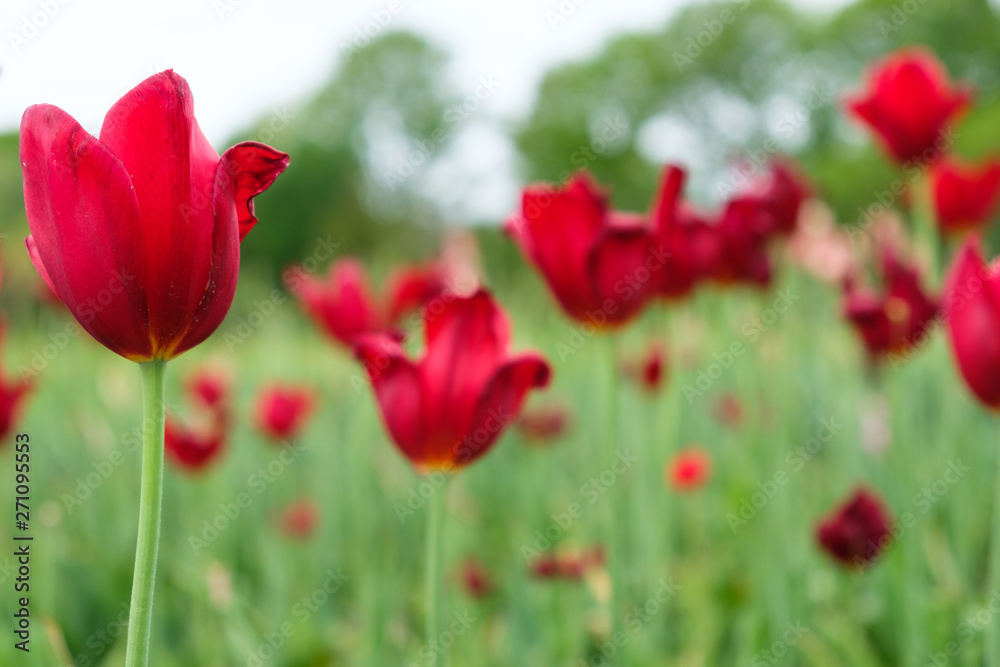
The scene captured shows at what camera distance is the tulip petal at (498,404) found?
2.35 feet

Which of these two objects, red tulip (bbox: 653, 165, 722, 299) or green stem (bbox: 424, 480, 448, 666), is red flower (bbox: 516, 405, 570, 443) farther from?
green stem (bbox: 424, 480, 448, 666)

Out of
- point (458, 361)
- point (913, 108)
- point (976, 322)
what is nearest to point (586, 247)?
point (458, 361)

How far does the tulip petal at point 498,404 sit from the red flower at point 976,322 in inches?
16.2

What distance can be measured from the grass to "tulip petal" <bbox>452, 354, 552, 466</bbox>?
18 cm

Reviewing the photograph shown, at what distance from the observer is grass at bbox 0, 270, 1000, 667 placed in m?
1.22

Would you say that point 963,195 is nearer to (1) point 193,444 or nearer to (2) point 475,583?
(2) point 475,583

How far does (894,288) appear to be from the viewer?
131cm

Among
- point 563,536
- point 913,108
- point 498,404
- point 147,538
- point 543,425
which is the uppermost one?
point 147,538

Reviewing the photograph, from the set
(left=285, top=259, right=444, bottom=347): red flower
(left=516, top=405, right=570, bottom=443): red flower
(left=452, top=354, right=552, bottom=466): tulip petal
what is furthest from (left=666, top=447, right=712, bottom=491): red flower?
(left=452, top=354, right=552, bottom=466): tulip petal

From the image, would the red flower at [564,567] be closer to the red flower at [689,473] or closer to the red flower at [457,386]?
the red flower at [689,473]

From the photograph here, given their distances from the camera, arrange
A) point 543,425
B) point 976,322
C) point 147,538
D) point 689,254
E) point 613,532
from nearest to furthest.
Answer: point 147,538, point 976,322, point 613,532, point 689,254, point 543,425

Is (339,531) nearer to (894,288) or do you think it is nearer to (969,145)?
(894,288)

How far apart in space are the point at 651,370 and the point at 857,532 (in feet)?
2.13

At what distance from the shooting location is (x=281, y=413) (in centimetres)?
186
